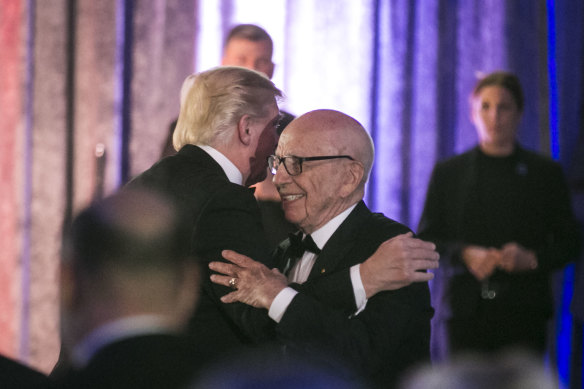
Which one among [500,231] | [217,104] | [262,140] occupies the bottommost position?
[500,231]

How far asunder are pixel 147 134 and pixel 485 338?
1.99 metres

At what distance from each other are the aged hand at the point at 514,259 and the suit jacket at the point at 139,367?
255cm

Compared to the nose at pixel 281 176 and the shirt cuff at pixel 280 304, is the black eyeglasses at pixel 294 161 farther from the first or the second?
the shirt cuff at pixel 280 304

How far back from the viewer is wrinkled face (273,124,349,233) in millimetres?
2229

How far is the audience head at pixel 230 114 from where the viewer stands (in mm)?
2119

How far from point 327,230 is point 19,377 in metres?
Answer: 1.28

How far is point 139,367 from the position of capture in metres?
1.00

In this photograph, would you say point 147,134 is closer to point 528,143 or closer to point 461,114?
point 461,114

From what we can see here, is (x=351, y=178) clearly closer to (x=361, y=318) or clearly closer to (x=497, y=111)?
(x=361, y=318)

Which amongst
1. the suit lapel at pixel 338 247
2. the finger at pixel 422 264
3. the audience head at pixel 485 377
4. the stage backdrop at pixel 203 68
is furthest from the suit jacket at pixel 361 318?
the stage backdrop at pixel 203 68

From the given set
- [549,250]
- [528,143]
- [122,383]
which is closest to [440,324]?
[549,250]

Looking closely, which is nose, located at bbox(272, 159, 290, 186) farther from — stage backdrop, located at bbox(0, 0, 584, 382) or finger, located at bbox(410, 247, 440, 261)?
stage backdrop, located at bbox(0, 0, 584, 382)

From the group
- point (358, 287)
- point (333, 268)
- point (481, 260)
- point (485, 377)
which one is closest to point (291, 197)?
point (333, 268)

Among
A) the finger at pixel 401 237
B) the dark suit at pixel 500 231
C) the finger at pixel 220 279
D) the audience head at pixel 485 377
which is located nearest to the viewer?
the audience head at pixel 485 377
